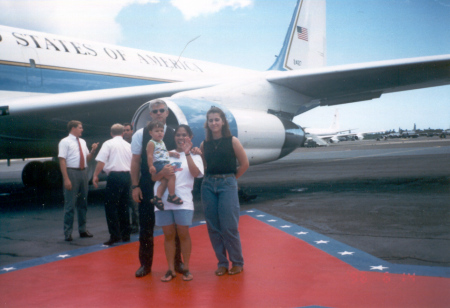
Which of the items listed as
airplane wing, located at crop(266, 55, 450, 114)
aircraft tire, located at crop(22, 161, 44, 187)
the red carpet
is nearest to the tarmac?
the red carpet

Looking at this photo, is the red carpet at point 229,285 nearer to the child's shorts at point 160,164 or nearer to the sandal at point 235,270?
the sandal at point 235,270

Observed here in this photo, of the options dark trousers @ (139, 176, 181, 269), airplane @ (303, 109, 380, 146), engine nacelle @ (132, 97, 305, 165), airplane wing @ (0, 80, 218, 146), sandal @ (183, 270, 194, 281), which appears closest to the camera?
sandal @ (183, 270, 194, 281)

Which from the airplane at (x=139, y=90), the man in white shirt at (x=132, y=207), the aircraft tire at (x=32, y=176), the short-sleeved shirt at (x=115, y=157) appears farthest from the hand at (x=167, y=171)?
the aircraft tire at (x=32, y=176)

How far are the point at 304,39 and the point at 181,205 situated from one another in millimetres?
9518

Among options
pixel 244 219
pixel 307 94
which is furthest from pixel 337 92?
pixel 244 219

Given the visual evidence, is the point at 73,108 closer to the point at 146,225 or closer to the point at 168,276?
the point at 146,225

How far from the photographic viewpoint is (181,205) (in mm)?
3094

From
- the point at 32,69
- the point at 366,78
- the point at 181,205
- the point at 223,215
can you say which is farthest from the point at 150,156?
the point at 366,78

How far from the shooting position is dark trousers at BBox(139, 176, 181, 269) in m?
3.31

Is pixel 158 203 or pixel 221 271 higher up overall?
pixel 158 203

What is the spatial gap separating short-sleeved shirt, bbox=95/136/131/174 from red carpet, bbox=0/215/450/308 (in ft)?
3.60

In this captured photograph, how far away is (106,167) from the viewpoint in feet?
14.9

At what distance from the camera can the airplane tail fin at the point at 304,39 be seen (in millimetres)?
10844

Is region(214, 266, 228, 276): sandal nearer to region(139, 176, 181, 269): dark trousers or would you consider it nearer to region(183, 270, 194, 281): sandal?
region(183, 270, 194, 281): sandal
